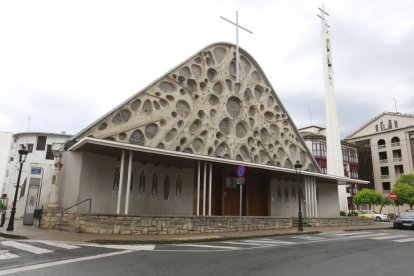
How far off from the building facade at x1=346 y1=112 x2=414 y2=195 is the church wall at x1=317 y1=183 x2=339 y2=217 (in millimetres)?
32766

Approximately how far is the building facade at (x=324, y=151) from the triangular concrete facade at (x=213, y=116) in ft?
71.5

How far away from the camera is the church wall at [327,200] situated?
89.3 feet

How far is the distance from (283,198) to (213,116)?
29.1 ft

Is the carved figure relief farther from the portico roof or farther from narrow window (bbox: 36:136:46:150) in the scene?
narrow window (bbox: 36:136:46:150)

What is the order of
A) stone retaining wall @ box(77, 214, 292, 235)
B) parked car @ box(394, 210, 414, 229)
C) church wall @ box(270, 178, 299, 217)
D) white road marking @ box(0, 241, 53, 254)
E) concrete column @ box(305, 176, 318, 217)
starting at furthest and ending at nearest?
church wall @ box(270, 178, 299, 217) → concrete column @ box(305, 176, 318, 217) → parked car @ box(394, 210, 414, 229) → stone retaining wall @ box(77, 214, 292, 235) → white road marking @ box(0, 241, 53, 254)

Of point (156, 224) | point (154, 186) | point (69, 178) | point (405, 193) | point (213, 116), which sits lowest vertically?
point (156, 224)

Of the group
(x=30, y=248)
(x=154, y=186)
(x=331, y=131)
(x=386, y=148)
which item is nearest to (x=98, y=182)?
(x=154, y=186)

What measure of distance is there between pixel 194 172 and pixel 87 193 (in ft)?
21.7

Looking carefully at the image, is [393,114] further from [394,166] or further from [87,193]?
[87,193]

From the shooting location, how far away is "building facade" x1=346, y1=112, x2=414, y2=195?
53.8 meters

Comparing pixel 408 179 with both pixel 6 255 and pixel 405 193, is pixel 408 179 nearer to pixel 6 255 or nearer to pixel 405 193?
pixel 405 193

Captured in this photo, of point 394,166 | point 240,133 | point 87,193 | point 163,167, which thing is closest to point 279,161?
point 240,133

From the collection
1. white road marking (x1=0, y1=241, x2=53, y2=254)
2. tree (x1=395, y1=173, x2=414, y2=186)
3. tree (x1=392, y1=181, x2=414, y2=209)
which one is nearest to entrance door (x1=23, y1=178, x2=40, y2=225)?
white road marking (x1=0, y1=241, x2=53, y2=254)

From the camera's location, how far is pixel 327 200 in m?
27.8
